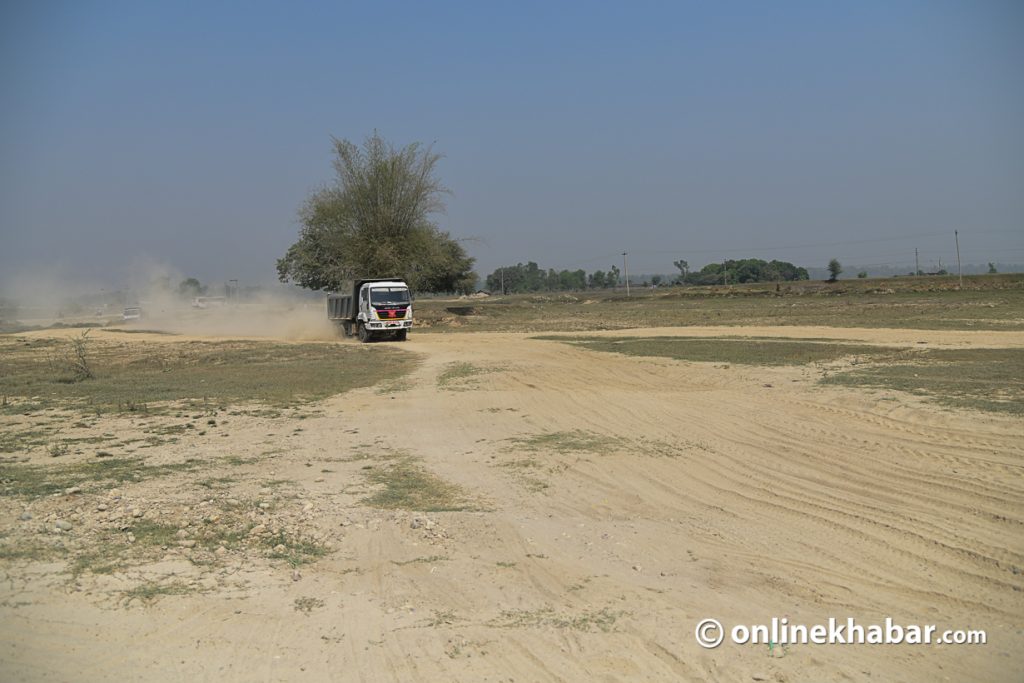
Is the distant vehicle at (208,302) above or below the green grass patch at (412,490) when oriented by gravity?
above

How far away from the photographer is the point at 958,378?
18.0 metres

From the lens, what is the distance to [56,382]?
21.6 meters

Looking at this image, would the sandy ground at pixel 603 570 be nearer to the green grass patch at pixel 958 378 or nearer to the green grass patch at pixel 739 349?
the green grass patch at pixel 958 378

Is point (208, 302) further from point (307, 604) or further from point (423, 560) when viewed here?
point (307, 604)

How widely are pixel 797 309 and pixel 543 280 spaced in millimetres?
118126

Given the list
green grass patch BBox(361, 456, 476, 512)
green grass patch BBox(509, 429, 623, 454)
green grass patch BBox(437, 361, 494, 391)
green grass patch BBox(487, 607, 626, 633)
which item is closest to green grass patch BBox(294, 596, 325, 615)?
green grass patch BBox(487, 607, 626, 633)

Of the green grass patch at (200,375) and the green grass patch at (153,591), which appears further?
the green grass patch at (200,375)

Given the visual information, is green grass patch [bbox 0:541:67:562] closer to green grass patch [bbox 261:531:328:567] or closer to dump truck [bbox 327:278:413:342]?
green grass patch [bbox 261:531:328:567]

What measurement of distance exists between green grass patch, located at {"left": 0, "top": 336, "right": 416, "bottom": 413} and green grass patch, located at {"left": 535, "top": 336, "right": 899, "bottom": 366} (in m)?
8.19

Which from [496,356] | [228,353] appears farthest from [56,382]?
[496,356]

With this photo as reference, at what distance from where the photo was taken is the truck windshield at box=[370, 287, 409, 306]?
3838 cm

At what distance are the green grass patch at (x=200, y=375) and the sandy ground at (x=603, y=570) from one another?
16.3 ft

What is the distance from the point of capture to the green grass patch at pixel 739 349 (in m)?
24.1

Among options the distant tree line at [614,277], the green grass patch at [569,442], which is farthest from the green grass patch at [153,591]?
the distant tree line at [614,277]
